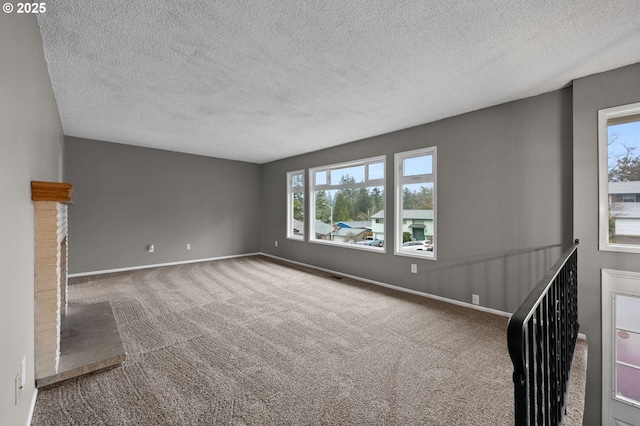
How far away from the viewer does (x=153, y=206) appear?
569 cm

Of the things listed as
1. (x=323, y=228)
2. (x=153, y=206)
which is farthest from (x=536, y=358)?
(x=153, y=206)

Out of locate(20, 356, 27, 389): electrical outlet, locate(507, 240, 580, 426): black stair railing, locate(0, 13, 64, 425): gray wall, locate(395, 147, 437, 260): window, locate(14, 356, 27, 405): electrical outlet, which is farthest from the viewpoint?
locate(395, 147, 437, 260): window

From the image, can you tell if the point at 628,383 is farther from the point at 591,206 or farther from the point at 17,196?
the point at 17,196

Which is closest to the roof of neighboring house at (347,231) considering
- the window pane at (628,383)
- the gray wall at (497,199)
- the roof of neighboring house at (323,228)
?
the roof of neighboring house at (323,228)

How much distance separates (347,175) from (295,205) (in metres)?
1.70

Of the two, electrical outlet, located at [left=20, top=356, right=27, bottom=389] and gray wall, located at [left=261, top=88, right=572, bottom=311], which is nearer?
electrical outlet, located at [left=20, top=356, right=27, bottom=389]

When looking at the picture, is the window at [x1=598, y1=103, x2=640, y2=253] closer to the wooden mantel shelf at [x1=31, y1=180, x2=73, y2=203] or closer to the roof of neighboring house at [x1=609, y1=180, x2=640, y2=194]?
the roof of neighboring house at [x1=609, y1=180, x2=640, y2=194]

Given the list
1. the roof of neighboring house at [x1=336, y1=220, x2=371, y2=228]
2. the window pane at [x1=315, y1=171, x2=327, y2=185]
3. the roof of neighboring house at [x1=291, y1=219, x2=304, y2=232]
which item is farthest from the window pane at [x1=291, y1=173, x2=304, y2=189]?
the roof of neighboring house at [x1=336, y1=220, x2=371, y2=228]

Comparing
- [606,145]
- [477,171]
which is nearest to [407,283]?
[477,171]

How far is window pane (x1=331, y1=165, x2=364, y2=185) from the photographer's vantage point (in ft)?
16.6

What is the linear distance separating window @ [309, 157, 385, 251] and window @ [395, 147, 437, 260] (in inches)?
13.1

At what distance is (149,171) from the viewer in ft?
18.5

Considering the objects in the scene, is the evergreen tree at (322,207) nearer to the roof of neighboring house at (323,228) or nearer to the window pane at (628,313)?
the roof of neighboring house at (323,228)

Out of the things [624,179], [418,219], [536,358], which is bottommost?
[536,358]
